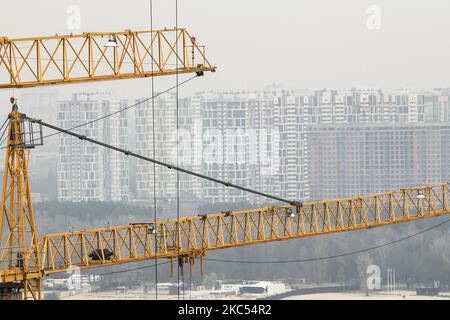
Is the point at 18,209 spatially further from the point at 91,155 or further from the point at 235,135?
the point at 235,135

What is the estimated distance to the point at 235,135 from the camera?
99.4m

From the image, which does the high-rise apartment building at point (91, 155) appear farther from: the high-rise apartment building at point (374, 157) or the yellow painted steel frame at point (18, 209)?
the yellow painted steel frame at point (18, 209)

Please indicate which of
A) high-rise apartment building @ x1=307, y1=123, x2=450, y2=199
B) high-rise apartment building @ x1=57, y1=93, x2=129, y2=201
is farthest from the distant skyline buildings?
high-rise apartment building @ x1=307, y1=123, x2=450, y2=199

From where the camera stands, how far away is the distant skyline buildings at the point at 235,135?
89812 millimetres

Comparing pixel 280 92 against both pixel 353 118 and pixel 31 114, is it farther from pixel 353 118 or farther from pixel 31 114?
pixel 31 114

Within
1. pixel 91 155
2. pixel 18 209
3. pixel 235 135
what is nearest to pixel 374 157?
pixel 235 135

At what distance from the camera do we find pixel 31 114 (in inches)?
3435

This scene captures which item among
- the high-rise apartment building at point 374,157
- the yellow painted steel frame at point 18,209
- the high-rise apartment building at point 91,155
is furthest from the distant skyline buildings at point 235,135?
the yellow painted steel frame at point 18,209

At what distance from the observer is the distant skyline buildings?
89.8 metres

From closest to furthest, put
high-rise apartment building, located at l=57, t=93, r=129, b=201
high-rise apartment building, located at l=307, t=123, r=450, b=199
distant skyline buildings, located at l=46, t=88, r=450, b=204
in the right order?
1. high-rise apartment building, located at l=57, t=93, r=129, b=201
2. distant skyline buildings, located at l=46, t=88, r=450, b=204
3. high-rise apartment building, located at l=307, t=123, r=450, b=199

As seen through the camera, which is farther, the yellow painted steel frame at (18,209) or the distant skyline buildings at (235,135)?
the distant skyline buildings at (235,135)

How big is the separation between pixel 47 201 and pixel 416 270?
2100 centimetres

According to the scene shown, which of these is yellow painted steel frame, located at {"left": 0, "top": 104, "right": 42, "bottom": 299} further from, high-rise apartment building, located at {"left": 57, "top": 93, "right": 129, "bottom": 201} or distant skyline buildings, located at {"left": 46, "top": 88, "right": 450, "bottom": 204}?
distant skyline buildings, located at {"left": 46, "top": 88, "right": 450, "bottom": 204}

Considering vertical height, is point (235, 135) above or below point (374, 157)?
above
